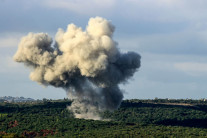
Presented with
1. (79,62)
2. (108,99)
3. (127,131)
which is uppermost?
(79,62)

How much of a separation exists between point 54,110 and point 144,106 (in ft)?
131

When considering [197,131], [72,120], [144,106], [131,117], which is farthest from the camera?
[144,106]

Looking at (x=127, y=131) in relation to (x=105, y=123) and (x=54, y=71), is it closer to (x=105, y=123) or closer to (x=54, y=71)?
(x=105, y=123)

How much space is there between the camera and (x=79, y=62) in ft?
365

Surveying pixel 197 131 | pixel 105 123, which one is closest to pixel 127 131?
pixel 105 123

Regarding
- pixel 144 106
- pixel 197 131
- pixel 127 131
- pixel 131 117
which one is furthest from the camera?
pixel 144 106

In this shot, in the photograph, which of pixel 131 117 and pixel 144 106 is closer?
pixel 131 117

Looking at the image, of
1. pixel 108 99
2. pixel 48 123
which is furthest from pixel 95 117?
pixel 48 123

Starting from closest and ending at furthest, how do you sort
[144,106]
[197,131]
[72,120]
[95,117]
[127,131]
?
[127,131] < [197,131] < [72,120] < [95,117] < [144,106]

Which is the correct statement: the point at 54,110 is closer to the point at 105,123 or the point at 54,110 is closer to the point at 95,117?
the point at 95,117

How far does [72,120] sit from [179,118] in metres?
42.9

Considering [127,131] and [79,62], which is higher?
[79,62]

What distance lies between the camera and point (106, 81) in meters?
112

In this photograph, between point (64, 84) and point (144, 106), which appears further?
point (144, 106)
